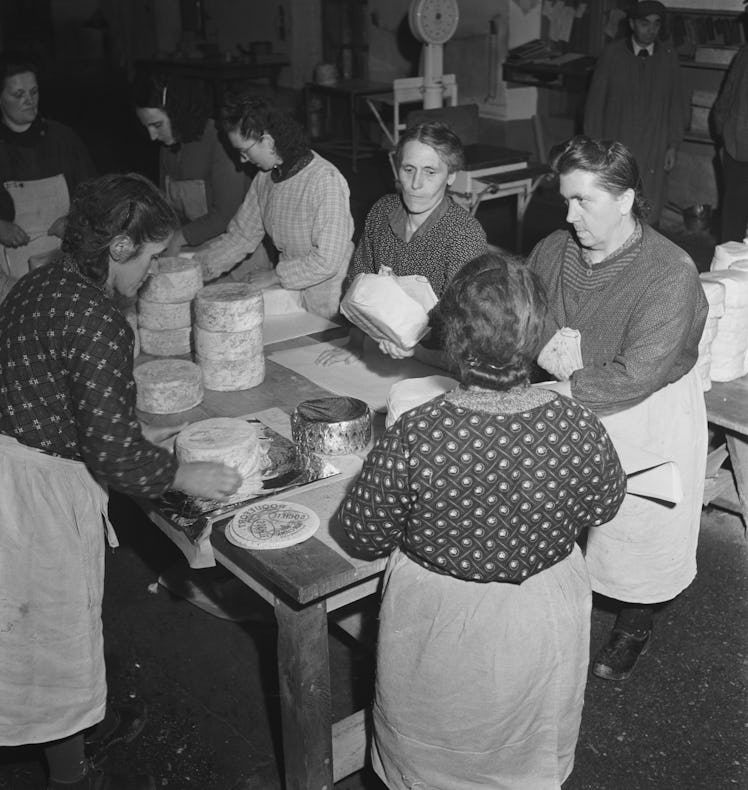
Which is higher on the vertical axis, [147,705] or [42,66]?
[42,66]

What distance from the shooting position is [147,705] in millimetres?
3219

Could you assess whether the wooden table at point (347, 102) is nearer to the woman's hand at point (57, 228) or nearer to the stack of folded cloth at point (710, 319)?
the woman's hand at point (57, 228)

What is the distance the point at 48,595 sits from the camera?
2.45m

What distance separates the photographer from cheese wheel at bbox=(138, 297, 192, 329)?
3539 millimetres

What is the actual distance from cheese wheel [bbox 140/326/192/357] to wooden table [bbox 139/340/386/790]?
104cm

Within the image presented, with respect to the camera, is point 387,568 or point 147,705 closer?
point 387,568

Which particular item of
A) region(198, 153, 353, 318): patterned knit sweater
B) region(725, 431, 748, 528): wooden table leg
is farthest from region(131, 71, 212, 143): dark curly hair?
region(725, 431, 748, 528): wooden table leg

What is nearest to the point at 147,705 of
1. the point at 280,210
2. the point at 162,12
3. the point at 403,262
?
the point at 403,262

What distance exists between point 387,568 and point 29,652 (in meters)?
1.01

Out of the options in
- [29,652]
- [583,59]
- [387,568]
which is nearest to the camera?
[387,568]

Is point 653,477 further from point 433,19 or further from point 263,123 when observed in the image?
point 433,19

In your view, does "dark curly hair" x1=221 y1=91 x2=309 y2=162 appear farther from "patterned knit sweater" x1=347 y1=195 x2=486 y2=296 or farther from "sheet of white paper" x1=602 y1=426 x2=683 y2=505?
"sheet of white paper" x1=602 y1=426 x2=683 y2=505

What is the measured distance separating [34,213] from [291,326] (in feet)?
5.86

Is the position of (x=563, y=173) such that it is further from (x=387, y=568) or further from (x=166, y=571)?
(x=166, y=571)
